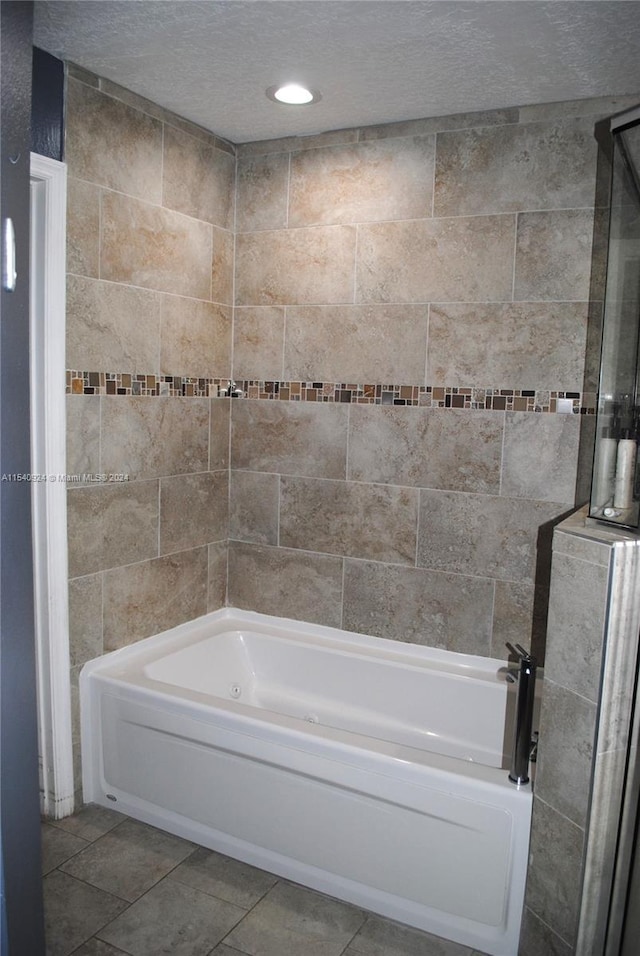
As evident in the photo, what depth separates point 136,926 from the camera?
2.26 meters

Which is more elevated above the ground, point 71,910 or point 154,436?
point 154,436

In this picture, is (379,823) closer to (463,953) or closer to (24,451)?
(463,953)

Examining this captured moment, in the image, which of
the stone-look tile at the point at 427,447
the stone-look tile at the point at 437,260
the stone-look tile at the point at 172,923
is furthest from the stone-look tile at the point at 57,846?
the stone-look tile at the point at 437,260

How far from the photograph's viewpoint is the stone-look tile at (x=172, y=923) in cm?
219

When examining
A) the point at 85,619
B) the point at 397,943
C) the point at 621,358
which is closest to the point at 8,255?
the point at 85,619

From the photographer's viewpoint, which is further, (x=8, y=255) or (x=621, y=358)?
(x=621, y=358)

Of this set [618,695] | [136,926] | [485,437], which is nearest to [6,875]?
[136,926]

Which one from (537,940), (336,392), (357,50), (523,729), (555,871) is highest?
(357,50)

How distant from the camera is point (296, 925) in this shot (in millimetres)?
2287

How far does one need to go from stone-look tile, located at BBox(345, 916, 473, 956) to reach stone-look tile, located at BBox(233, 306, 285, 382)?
2.11m

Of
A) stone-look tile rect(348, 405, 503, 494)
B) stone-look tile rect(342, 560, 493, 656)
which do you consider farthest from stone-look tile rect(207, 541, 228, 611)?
stone-look tile rect(348, 405, 503, 494)

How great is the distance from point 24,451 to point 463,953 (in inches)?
72.7

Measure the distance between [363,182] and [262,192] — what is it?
0.48 metres

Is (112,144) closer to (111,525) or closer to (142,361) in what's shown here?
(142,361)
